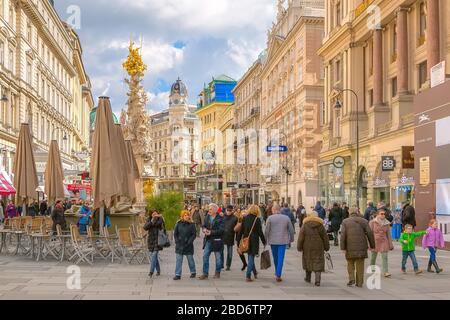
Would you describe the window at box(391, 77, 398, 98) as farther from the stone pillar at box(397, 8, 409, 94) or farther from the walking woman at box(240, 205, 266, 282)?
the walking woman at box(240, 205, 266, 282)

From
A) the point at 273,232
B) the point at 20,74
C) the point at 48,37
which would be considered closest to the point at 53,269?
the point at 273,232

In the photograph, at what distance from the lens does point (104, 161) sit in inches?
713

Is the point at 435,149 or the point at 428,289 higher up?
the point at 435,149

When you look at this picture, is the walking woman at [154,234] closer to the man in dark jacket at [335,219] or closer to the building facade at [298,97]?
the man in dark jacket at [335,219]

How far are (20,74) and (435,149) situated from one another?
3697 centimetres

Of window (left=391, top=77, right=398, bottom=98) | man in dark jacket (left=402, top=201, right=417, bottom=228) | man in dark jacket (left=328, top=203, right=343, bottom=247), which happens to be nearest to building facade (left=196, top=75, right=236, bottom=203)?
window (left=391, top=77, right=398, bottom=98)

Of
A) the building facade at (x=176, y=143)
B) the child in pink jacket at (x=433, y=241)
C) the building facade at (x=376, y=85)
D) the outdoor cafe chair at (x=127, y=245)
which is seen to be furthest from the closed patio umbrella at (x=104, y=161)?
the building facade at (x=176, y=143)

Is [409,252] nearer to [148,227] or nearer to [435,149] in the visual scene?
[148,227]

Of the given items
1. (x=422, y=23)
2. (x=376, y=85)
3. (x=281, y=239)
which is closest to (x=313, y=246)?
(x=281, y=239)

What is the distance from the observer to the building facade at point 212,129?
11394 cm

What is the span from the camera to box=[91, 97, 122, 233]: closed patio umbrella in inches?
704

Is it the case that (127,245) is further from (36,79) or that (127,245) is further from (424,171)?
(36,79)
